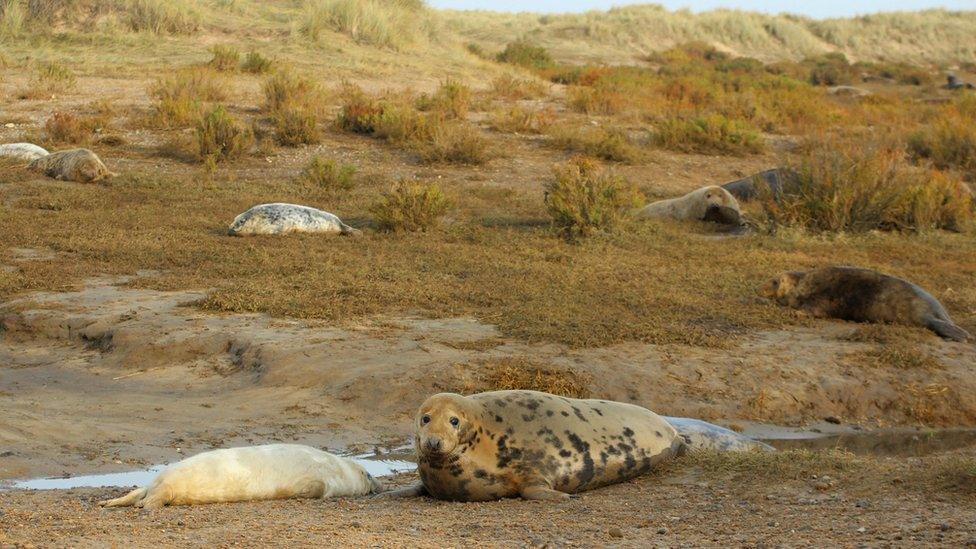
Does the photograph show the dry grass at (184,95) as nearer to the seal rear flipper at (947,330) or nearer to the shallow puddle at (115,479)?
the seal rear flipper at (947,330)

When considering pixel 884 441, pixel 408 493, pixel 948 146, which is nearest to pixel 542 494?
pixel 408 493

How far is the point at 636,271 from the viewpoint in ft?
42.6

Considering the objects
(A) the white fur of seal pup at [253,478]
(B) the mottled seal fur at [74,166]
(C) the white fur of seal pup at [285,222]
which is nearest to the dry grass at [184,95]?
(B) the mottled seal fur at [74,166]

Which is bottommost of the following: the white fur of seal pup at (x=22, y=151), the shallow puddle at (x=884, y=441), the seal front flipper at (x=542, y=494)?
the white fur of seal pup at (x=22, y=151)

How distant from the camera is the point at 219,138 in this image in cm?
1950

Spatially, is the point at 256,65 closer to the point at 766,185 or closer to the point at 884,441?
the point at 766,185

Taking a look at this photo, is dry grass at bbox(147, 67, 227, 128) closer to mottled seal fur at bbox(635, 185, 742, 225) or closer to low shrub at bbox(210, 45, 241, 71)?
low shrub at bbox(210, 45, 241, 71)

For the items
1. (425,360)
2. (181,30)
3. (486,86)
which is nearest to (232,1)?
(181,30)

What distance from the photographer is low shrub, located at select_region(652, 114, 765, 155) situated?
22.2 meters

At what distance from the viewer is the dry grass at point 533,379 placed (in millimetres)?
8945

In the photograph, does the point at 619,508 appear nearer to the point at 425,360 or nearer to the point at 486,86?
the point at 425,360

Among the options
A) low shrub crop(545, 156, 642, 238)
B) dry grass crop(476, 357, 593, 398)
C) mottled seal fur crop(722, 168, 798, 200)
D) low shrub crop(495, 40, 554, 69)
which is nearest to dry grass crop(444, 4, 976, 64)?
low shrub crop(495, 40, 554, 69)

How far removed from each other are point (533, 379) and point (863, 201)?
8.19 m

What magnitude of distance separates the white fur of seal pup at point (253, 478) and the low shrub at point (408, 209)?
27.2 feet
